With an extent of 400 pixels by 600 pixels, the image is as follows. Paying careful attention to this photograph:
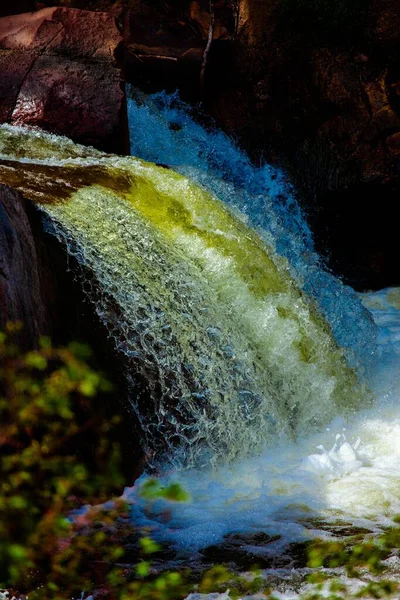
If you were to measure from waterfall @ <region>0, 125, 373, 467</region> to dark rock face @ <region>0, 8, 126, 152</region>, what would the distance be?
23.1 inches

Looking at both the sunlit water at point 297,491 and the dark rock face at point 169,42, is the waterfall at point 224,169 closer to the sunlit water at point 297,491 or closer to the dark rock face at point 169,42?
the dark rock face at point 169,42

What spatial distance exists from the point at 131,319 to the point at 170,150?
4.04 meters

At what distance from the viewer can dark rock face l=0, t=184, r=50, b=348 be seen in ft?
10.3

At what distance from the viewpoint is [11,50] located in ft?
21.5

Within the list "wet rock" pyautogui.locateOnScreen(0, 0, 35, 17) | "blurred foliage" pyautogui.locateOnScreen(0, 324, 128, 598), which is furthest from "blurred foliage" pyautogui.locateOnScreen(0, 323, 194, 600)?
"wet rock" pyautogui.locateOnScreen(0, 0, 35, 17)

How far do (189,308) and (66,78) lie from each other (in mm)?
2999

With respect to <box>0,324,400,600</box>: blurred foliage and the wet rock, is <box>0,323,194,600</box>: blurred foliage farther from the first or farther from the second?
the wet rock

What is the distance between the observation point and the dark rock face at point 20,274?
315 cm

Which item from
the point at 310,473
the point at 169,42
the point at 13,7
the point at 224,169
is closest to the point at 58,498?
the point at 310,473

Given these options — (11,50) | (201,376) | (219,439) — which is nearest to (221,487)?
(219,439)

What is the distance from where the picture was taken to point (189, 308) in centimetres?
423

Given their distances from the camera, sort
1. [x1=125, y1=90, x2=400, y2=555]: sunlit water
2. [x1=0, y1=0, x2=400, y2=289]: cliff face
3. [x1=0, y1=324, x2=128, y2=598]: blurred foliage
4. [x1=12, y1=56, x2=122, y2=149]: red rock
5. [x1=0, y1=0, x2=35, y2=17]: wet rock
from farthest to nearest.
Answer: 1. [x1=0, y1=0, x2=35, y2=17]: wet rock
2. [x1=0, y1=0, x2=400, y2=289]: cliff face
3. [x1=12, y1=56, x2=122, y2=149]: red rock
4. [x1=125, y1=90, x2=400, y2=555]: sunlit water
5. [x1=0, y1=324, x2=128, y2=598]: blurred foliage

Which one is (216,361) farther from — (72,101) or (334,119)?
(334,119)

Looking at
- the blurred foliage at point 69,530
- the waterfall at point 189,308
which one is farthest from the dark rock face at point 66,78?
the blurred foliage at point 69,530
